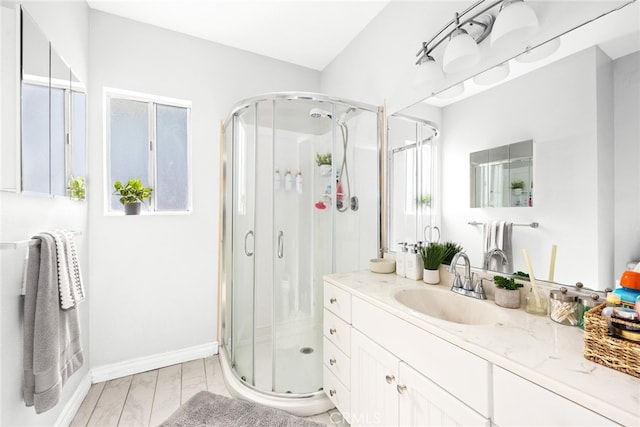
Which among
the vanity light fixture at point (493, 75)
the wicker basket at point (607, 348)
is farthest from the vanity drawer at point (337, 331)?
the vanity light fixture at point (493, 75)

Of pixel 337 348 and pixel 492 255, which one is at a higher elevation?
pixel 492 255

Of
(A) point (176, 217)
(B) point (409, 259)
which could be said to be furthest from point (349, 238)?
(A) point (176, 217)

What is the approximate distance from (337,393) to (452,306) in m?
0.80

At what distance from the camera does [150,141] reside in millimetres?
2305

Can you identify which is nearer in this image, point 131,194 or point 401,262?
point 401,262

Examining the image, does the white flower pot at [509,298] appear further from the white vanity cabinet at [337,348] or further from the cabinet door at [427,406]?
the white vanity cabinet at [337,348]

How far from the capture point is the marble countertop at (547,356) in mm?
598

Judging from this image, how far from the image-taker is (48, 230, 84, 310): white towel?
127cm

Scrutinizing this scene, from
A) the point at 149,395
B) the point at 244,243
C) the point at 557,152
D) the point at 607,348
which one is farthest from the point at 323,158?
the point at 149,395

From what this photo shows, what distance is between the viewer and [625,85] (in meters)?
0.91

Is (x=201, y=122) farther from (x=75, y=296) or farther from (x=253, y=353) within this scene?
(x=253, y=353)

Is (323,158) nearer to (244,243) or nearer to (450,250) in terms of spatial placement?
(244,243)

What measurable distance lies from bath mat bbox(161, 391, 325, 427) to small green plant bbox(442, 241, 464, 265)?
119 cm

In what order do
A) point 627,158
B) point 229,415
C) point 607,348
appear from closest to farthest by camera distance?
point 607,348
point 627,158
point 229,415
